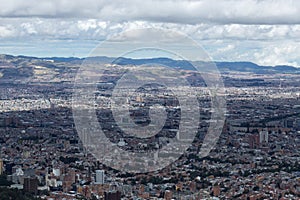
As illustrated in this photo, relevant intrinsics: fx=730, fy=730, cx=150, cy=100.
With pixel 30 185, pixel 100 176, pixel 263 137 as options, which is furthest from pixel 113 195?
pixel 263 137

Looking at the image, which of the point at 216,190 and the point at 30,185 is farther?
the point at 216,190

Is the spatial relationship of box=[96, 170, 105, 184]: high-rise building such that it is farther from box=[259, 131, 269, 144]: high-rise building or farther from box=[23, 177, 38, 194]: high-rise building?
box=[259, 131, 269, 144]: high-rise building

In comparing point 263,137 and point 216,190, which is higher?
point 263,137

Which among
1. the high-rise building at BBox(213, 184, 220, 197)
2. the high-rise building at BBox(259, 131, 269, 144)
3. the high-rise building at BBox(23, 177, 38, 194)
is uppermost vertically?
the high-rise building at BBox(259, 131, 269, 144)

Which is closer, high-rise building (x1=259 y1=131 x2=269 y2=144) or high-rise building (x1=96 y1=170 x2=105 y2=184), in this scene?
high-rise building (x1=96 y1=170 x2=105 y2=184)

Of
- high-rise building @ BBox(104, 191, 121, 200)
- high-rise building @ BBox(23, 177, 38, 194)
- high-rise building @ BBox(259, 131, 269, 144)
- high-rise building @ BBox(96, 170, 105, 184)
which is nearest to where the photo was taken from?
high-rise building @ BBox(104, 191, 121, 200)

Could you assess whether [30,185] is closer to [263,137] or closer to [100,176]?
[100,176]

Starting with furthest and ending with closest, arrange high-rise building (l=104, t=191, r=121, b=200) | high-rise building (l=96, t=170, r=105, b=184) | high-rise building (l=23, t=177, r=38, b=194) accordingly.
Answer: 1. high-rise building (l=96, t=170, r=105, b=184)
2. high-rise building (l=23, t=177, r=38, b=194)
3. high-rise building (l=104, t=191, r=121, b=200)

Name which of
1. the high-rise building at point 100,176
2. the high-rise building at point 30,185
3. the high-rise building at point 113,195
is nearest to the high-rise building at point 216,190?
the high-rise building at point 113,195

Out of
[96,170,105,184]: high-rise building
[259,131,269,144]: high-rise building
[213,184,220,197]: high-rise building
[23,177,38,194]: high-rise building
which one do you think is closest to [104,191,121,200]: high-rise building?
[23,177,38,194]: high-rise building

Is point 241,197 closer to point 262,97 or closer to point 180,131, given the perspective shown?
point 180,131

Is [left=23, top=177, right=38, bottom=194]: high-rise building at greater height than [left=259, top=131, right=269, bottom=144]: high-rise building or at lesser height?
lesser
